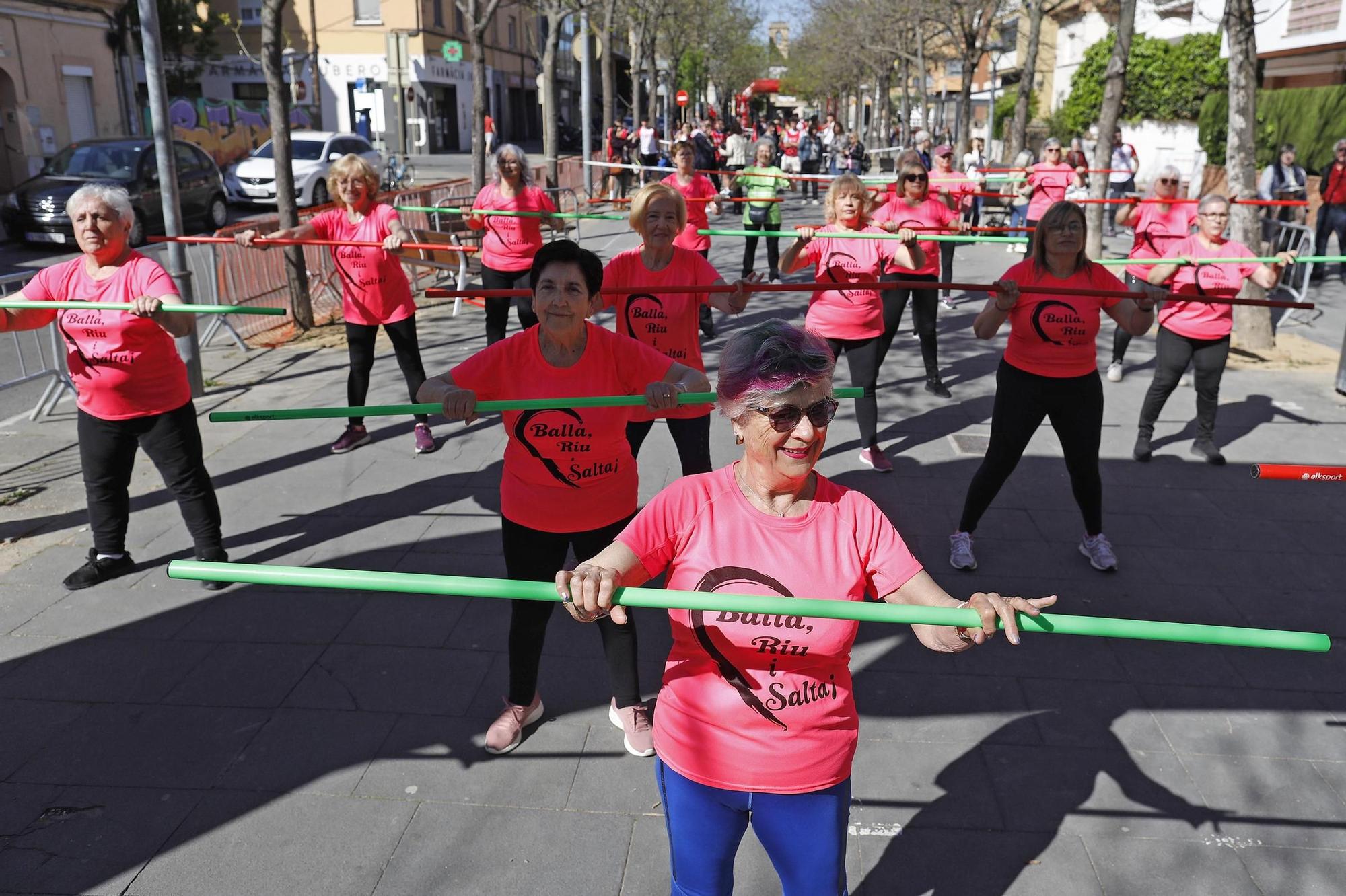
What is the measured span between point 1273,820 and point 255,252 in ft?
35.7

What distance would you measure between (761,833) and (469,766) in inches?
69.4

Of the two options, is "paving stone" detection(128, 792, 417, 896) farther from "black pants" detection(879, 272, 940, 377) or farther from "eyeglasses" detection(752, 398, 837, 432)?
"black pants" detection(879, 272, 940, 377)

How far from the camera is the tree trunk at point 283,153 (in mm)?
10359

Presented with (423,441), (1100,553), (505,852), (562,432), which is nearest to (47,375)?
(423,441)

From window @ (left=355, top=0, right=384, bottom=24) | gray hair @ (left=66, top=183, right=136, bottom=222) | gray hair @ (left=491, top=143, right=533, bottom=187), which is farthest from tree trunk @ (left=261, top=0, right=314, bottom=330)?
window @ (left=355, top=0, right=384, bottom=24)

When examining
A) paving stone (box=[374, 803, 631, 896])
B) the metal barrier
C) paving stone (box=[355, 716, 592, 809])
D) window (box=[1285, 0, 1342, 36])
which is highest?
window (box=[1285, 0, 1342, 36])

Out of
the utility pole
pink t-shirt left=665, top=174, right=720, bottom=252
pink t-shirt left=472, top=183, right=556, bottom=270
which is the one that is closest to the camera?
the utility pole

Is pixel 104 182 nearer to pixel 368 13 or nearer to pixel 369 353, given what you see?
pixel 369 353

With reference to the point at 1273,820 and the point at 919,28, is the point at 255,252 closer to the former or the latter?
the point at 1273,820

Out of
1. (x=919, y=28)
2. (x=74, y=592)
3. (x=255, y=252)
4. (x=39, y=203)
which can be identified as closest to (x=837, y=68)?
Result: (x=919, y=28)

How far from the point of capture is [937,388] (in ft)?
29.7

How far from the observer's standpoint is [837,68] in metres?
49.3

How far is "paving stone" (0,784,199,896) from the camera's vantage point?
10.8ft

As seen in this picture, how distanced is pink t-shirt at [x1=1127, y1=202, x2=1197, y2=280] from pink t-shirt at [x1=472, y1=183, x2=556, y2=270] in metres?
4.83
